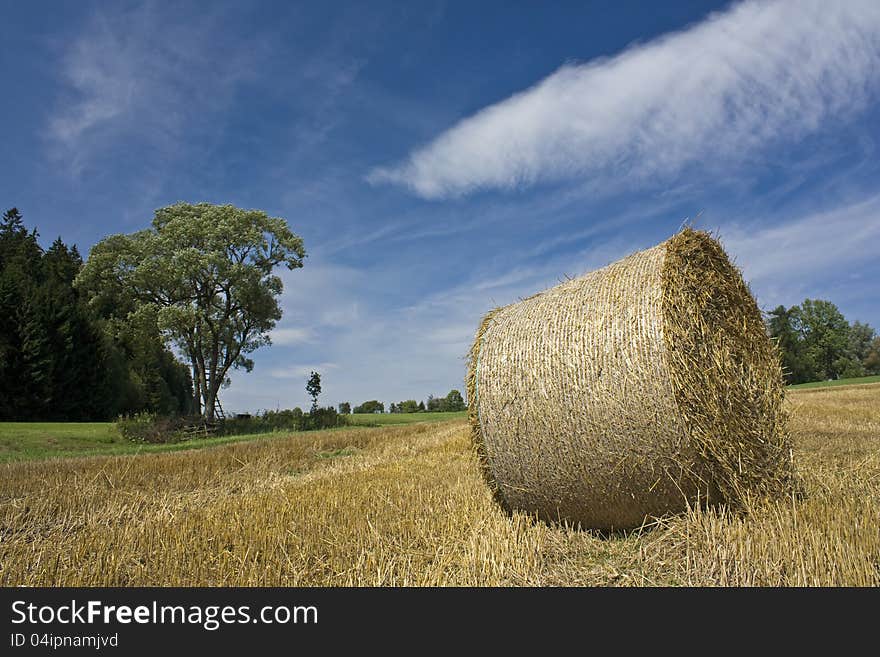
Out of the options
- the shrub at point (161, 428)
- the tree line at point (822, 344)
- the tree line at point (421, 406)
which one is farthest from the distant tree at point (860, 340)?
the shrub at point (161, 428)

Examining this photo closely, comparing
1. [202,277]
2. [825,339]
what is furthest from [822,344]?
[202,277]

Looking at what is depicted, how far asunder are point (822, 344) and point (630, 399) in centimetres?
8175

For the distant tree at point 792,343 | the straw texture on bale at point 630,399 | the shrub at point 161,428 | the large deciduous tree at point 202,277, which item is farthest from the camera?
the distant tree at point 792,343

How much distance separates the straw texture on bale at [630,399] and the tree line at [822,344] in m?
70.7

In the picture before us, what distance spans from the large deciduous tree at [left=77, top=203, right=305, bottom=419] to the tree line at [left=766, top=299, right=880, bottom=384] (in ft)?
199

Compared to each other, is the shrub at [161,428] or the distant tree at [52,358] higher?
the distant tree at [52,358]

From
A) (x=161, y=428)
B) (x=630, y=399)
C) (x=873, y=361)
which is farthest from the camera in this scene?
(x=873, y=361)

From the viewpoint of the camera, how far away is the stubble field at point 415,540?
3.99m

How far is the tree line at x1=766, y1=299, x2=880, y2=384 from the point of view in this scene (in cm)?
6781

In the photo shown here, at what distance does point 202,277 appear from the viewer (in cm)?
3109

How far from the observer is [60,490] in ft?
27.5

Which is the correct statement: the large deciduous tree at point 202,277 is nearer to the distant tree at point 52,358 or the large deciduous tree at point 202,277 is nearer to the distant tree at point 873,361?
the distant tree at point 52,358

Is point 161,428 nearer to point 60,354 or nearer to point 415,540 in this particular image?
point 60,354

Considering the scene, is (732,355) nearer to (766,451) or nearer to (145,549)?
(766,451)
